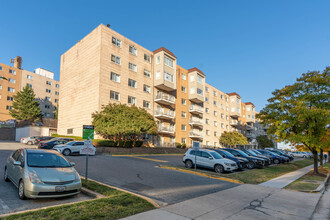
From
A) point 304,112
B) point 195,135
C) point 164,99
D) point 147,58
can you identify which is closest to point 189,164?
point 304,112

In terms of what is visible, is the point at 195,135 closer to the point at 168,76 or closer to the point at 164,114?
the point at 164,114

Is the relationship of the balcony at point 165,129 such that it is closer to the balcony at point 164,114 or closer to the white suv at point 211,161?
the balcony at point 164,114

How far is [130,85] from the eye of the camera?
1340 inches

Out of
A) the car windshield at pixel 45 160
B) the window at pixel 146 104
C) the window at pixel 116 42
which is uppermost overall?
the window at pixel 116 42

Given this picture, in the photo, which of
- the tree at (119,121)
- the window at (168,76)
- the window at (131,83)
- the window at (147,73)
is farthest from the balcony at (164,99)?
the tree at (119,121)

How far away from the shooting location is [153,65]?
39000 millimetres

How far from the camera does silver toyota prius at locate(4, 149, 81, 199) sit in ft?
20.3

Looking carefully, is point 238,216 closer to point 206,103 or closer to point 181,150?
point 181,150

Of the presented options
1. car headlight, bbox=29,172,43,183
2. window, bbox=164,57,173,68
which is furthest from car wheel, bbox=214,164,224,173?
window, bbox=164,57,173,68

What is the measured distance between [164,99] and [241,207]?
3041 centimetres

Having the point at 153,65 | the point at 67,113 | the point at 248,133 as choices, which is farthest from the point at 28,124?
the point at 248,133

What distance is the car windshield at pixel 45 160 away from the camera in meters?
7.06

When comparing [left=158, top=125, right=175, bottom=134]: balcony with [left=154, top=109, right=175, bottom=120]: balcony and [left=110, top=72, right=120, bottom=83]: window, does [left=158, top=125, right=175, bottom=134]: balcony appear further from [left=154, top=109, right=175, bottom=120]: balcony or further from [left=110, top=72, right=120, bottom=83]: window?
[left=110, top=72, right=120, bottom=83]: window

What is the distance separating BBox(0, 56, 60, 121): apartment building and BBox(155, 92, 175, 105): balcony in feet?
132
